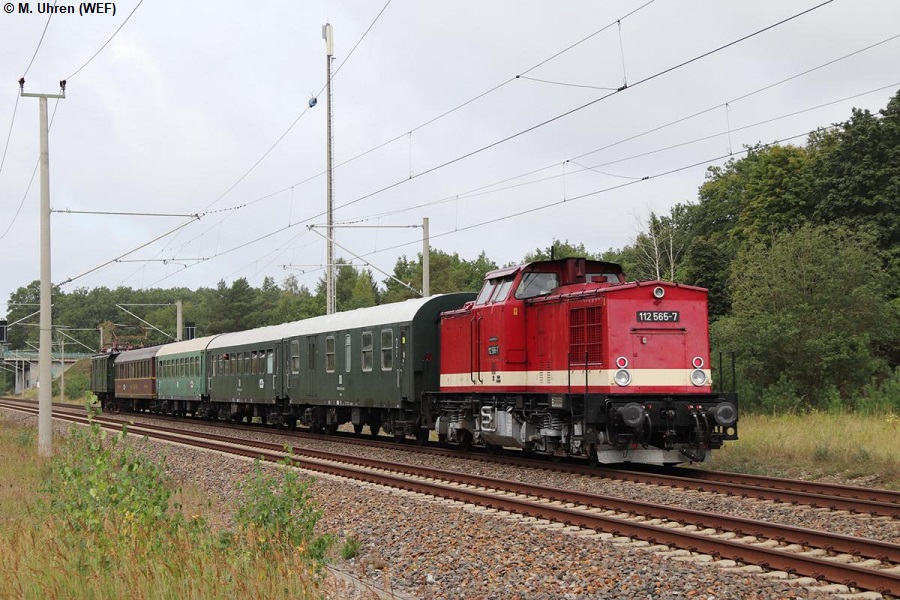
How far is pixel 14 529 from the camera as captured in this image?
Result: 10.5 metres

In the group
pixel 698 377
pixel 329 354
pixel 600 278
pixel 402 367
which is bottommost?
pixel 698 377

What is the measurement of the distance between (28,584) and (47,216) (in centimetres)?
1672

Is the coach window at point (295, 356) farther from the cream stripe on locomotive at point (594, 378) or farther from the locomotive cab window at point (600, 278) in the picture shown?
the locomotive cab window at point (600, 278)

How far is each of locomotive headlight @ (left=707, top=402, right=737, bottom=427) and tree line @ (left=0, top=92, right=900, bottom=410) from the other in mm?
5160

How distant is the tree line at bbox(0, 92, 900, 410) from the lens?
90.0ft

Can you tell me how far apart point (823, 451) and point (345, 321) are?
14.0m

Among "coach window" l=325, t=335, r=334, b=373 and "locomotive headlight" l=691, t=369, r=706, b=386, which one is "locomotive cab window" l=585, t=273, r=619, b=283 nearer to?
"locomotive headlight" l=691, t=369, r=706, b=386

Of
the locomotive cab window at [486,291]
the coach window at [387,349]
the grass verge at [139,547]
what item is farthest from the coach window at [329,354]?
the grass verge at [139,547]

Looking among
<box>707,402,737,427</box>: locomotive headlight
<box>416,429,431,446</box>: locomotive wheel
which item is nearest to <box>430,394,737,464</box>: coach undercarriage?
<box>707,402,737,427</box>: locomotive headlight

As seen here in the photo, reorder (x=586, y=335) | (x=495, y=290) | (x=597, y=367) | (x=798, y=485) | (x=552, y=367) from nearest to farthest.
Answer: (x=798, y=485) < (x=597, y=367) < (x=586, y=335) < (x=552, y=367) < (x=495, y=290)

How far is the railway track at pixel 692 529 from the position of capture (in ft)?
27.5

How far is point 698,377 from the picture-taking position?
16.5 m

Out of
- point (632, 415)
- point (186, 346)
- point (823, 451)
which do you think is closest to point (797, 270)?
point (823, 451)

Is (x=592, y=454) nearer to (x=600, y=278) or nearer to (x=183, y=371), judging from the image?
(x=600, y=278)
